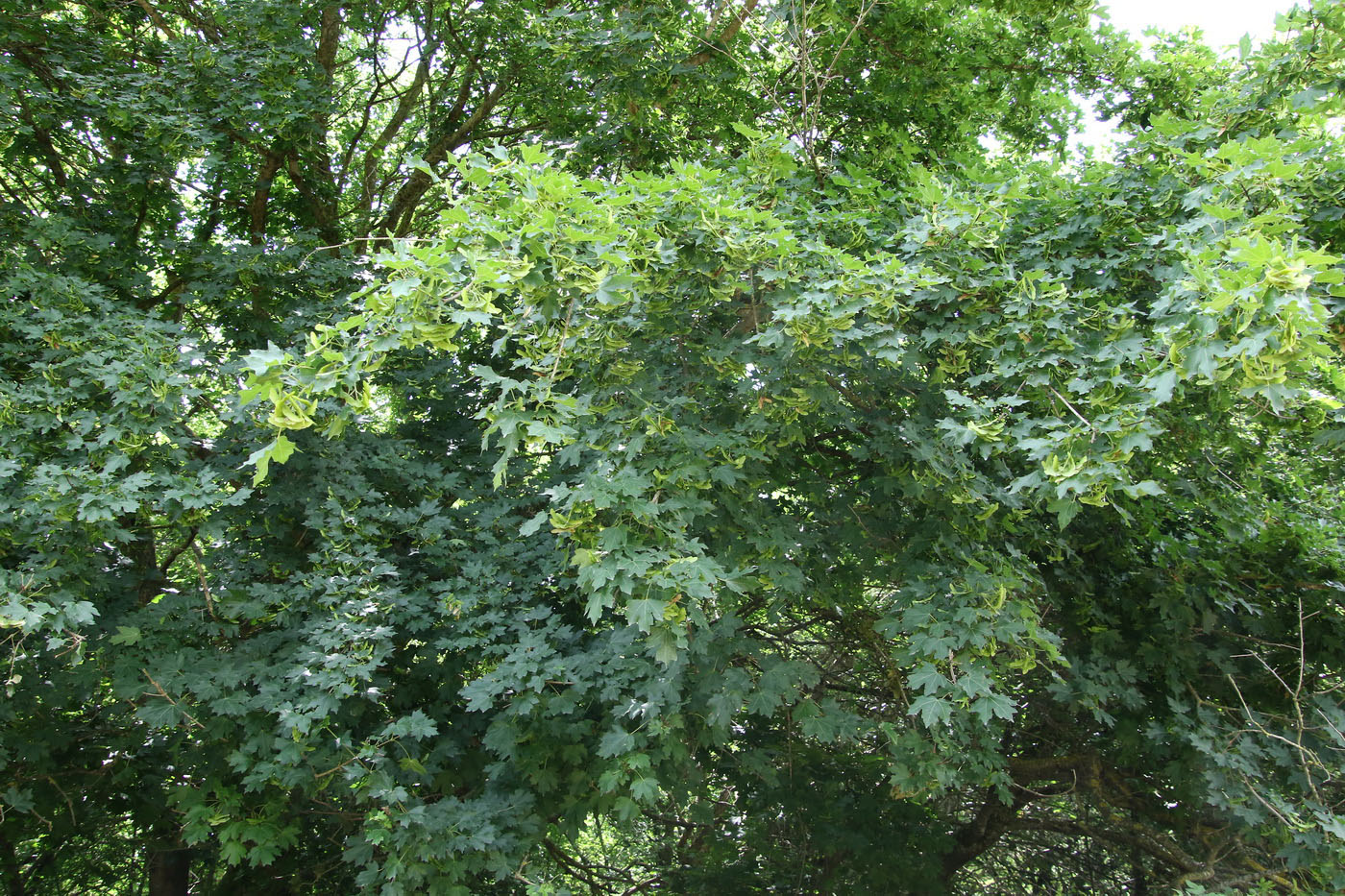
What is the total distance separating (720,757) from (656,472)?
7.20 ft

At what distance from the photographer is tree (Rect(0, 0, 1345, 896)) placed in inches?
105

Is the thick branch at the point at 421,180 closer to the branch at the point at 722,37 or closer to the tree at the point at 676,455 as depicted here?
the tree at the point at 676,455

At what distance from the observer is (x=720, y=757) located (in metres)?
4.42

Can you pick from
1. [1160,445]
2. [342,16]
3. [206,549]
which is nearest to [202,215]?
[342,16]

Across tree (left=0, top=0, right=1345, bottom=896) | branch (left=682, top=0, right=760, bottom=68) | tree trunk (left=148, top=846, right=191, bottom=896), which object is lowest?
tree trunk (left=148, top=846, right=191, bottom=896)

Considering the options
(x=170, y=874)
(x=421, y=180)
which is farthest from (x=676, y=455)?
(x=170, y=874)

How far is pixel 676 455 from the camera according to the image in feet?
9.50

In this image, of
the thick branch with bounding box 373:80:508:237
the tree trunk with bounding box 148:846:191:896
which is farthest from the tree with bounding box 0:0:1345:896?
the thick branch with bounding box 373:80:508:237

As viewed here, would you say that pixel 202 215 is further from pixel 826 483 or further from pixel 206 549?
pixel 826 483

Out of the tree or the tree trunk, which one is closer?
the tree

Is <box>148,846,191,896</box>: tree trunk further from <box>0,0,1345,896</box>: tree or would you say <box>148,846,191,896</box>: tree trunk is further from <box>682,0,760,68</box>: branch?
<box>682,0,760,68</box>: branch

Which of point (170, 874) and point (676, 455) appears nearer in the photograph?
point (676, 455)

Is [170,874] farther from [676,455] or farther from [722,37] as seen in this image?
[722,37]

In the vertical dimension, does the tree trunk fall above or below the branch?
below
